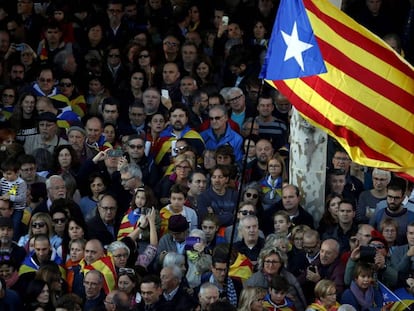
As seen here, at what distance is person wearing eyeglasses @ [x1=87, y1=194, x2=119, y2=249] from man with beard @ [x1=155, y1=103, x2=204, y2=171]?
173 cm

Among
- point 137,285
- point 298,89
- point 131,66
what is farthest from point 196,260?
point 131,66

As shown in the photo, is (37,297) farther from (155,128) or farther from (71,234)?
(155,128)

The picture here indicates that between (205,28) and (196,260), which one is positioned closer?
(196,260)

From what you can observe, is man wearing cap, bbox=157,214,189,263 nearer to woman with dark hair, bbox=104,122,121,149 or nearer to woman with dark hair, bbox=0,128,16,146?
woman with dark hair, bbox=104,122,121,149

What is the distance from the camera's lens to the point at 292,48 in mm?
20922

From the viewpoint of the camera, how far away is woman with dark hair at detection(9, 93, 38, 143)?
25891 millimetres

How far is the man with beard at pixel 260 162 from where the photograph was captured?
81.4 feet

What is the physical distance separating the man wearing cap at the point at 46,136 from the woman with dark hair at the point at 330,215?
361 cm

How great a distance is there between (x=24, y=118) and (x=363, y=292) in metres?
5.94

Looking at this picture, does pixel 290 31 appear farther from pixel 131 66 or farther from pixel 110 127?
pixel 131 66

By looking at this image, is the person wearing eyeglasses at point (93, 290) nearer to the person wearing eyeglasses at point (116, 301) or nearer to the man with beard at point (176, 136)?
the person wearing eyeglasses at point (116, 301)

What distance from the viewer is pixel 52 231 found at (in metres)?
23.2

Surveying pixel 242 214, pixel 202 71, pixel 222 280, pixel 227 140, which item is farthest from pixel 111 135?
pixel 222 280

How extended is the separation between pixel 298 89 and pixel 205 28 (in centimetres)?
904
